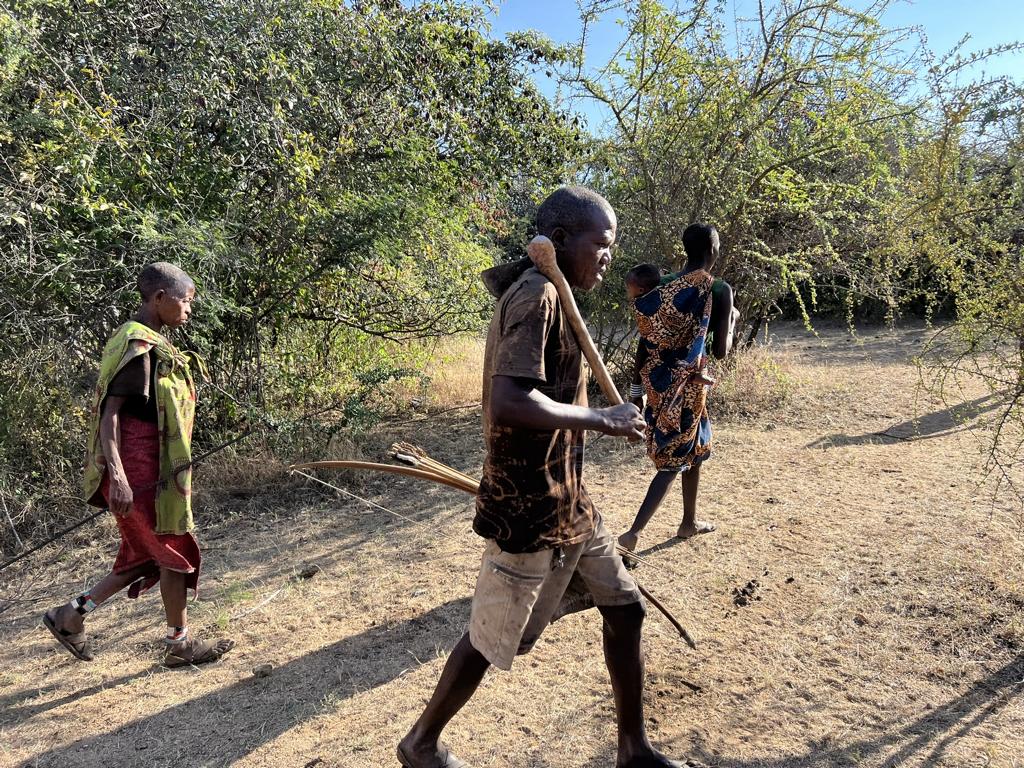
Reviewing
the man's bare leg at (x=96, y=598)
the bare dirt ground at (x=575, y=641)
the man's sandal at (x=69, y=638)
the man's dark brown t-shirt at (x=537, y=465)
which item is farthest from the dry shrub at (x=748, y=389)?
the man's sandal at (x=69, y=638)

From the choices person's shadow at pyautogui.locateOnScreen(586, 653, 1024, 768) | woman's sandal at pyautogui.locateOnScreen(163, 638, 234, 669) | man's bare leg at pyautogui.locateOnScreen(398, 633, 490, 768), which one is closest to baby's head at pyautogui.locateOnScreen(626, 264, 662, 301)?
person's shadow at pyautogui.locateOnScreen(586, 653, 1024, 768)

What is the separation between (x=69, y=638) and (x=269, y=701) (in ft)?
3.33

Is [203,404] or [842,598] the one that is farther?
[203,404]

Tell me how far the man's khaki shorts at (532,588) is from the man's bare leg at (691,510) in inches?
73.5

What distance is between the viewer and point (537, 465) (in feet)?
6.61

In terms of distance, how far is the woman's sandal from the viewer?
3068mm

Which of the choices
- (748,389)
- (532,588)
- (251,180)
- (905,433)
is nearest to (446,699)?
(532,588)

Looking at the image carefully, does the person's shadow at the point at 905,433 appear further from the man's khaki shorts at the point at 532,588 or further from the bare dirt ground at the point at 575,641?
the man's khaki shorts at the point at 532,588

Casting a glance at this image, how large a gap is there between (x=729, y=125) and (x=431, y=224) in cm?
287

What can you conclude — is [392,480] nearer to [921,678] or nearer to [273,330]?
[273,330]

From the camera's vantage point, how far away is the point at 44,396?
4.50m

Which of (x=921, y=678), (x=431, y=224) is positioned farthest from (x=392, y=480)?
(x=921, y=678)

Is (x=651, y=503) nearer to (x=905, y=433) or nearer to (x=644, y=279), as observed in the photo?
(x=644, y=279)

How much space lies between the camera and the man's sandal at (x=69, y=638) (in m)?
3.00
